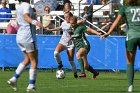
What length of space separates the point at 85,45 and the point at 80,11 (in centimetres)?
955

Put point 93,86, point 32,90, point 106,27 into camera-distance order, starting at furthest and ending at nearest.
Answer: point 106,27 < point 93,86 < point 32,90

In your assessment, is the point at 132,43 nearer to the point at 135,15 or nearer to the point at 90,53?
the point at 135,15

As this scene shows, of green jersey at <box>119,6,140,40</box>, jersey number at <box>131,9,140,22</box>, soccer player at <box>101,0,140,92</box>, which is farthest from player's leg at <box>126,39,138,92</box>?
jersey number at <box>131,9,140,22</box>

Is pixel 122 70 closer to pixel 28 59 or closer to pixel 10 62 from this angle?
pixel 10 62

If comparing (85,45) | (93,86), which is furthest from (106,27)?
(93,86)

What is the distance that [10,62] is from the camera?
1135 inches

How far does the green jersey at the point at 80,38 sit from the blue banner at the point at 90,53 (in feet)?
13.1

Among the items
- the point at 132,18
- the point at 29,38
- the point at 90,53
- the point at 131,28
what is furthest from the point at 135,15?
the point at 90,53

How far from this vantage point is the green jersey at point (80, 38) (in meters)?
24.3

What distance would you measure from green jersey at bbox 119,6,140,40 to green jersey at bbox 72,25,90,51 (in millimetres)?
6785

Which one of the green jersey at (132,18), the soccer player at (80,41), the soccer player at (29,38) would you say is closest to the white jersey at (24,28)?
the soccer player at (29,38)

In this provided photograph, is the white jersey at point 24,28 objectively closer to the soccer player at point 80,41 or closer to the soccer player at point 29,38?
the soccer player at point 29,38

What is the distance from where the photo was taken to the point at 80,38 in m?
24.4

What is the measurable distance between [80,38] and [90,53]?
13.8 feet
